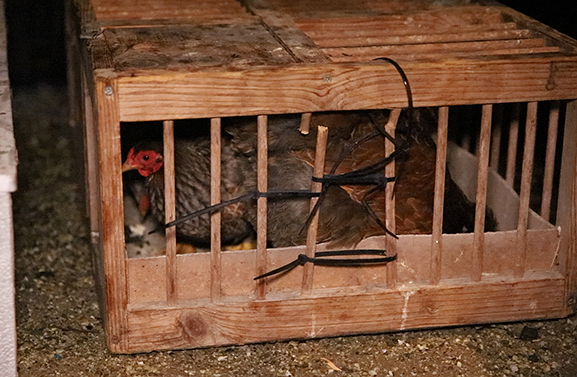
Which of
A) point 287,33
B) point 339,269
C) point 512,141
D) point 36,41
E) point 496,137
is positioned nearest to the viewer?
point 339,269

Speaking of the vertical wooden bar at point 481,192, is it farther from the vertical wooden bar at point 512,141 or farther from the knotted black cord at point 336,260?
the vertical wooden bar at point 512,141

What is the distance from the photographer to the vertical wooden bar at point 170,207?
1958mm

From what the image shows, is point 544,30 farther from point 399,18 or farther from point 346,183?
point 346,183

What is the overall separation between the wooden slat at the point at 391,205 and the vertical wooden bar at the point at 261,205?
0.30 meters

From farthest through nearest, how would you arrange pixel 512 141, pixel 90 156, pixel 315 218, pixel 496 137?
1. pixel 496 137
2. pixel 512 141
3. pixel 90 156
4. pixel 315 218

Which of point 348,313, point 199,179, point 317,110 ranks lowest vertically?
point 348,313

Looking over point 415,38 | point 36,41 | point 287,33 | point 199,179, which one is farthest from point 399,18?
point 36,41

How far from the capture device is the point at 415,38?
7.64ft

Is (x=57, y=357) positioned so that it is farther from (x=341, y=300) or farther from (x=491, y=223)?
(x=491, y=223)

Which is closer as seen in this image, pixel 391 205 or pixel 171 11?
pixel 391 205

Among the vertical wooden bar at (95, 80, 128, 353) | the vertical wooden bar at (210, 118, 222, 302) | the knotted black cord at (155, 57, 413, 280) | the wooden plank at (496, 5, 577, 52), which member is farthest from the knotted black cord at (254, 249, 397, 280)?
the wooden plank at (496, 5, 577, 52)

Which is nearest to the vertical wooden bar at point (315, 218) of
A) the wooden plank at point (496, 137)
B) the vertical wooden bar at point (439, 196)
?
the vertical wooden bar at point (439, 196)

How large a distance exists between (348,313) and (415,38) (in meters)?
0.76

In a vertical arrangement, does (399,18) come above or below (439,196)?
above
